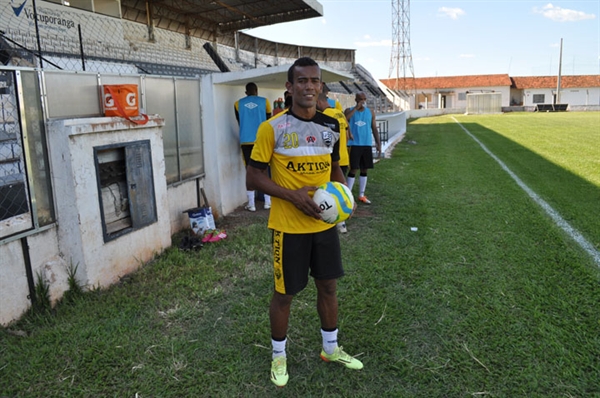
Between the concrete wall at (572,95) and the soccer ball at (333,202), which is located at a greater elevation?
the concrete wall at (572,95)

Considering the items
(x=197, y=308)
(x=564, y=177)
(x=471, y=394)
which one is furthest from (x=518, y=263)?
(x=564, y=177)

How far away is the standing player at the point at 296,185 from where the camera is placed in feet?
9.44

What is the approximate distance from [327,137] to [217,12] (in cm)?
2000

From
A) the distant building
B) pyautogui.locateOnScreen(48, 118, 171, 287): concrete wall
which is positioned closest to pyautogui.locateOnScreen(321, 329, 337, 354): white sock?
pyautogui.locateOnScreen(48, 118, 171, 287): concrete wall

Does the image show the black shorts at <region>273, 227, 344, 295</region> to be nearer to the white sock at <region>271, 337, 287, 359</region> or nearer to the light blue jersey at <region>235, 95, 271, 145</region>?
A: the white sock at <region>271, 337, 287, 359</region>

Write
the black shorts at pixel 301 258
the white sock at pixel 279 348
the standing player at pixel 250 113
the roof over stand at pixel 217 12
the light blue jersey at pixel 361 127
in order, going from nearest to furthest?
1. the black shorts at pixel 301 258
2. the white sock at pixel 279 348
3. the standing player at pixel 250 113
4. the light blue jersey at pixel 361 127
5. the roof over stand at pixel 217 12

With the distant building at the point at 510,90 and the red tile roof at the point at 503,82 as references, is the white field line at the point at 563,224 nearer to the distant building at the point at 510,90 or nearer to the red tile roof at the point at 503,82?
the distant building at the point at 510,90

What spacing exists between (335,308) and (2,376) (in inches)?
91.8

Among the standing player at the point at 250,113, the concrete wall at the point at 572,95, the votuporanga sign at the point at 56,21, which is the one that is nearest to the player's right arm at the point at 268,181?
the standing player at the point at 250,113

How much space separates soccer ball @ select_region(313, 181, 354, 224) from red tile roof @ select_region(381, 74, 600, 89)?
71.3 m

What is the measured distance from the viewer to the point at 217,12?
20.9 metres

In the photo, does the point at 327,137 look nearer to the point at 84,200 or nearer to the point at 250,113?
the point at 84,200

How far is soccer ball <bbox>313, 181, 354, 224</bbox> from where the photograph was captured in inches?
113

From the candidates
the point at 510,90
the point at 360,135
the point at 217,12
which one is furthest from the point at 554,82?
the point at 360,135
